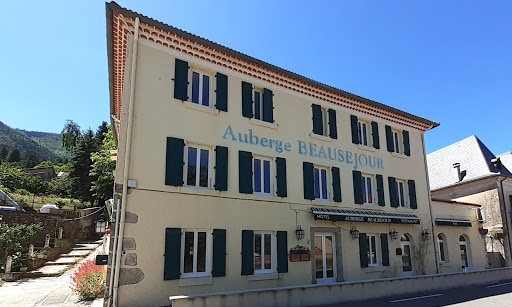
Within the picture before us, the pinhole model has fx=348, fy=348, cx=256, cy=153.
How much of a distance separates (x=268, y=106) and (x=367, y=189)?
5992 mm

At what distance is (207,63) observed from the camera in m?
11.7

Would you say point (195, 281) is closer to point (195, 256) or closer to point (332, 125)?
point (195, 256)

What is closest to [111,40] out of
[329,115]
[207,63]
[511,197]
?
[207,63]

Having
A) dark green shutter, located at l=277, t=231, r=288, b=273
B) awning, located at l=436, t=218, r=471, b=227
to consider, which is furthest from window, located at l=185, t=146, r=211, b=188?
Result: awning, located at l=436, t=218, r=471, b=227

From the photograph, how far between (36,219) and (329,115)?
60.4 feet

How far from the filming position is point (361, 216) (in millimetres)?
13398

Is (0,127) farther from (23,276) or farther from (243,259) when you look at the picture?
(243,259)

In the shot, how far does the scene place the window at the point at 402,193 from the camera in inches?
642

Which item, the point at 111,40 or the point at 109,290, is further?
the point at 111,40

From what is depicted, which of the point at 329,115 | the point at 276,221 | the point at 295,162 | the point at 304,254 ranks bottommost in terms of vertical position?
the point at 304,254

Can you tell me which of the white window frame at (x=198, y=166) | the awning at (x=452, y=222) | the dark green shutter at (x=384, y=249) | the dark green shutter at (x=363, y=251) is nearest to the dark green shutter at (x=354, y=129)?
the dark green shutter at (x=363, y=251)

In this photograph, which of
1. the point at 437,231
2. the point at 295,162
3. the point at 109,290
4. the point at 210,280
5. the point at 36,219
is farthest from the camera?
the point at 36,219

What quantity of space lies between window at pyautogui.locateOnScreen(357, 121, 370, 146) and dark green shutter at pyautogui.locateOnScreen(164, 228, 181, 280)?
31.4 feet

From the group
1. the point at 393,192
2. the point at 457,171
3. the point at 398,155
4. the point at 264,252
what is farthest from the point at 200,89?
the point at 457,171
